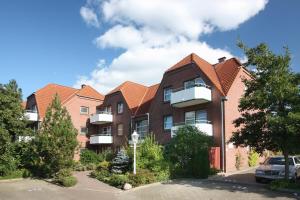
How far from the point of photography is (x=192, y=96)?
93.8 ft

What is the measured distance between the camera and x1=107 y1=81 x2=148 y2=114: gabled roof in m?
40.1

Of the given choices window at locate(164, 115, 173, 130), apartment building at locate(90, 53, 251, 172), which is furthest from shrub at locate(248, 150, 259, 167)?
window at locate(164, 115, 173, 130)

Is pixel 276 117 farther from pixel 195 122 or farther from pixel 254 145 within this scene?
pixel 195 122

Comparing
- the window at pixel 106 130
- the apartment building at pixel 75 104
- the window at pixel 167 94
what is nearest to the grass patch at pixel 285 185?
the window at pixel 167 94

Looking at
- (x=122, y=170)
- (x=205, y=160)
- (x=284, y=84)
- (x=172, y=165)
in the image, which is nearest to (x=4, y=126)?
(x=122, y=170)

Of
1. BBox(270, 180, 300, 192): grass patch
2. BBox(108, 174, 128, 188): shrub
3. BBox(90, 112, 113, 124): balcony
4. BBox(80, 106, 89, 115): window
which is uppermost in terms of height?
BBox(80, 106, 89, 115): window

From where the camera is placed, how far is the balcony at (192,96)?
28438 mm

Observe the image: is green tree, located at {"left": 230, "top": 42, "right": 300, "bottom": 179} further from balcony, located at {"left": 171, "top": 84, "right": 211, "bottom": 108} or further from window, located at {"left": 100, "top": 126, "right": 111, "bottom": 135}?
window, located at {"left": 100, "top": 126, "right": 111, "bottom": 135}

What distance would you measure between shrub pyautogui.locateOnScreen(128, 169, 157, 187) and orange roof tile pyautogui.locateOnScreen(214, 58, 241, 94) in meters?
10.2

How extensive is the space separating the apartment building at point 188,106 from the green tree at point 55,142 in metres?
8.82

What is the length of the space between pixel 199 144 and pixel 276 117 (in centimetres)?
863

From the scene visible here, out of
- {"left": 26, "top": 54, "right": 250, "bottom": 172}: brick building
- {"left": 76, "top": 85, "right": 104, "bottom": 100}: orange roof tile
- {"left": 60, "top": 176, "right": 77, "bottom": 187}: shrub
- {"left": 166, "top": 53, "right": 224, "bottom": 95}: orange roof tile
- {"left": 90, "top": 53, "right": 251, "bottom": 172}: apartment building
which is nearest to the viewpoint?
{"left": 60, "top": 176, "right": 77, "bottom": 187}: shrub

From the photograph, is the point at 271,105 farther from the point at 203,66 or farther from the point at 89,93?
the point at 89,93

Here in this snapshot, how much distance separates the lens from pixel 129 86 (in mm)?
42938
